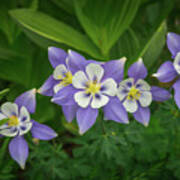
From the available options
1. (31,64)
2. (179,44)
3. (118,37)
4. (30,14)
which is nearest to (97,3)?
(118,37)

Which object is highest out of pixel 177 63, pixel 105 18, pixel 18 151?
pixel 177 63

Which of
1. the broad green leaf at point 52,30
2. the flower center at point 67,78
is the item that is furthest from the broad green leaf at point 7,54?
the flower center at point 67,78

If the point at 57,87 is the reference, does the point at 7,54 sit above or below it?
below

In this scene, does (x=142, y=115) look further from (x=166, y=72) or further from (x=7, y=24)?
(x=7, y=24)

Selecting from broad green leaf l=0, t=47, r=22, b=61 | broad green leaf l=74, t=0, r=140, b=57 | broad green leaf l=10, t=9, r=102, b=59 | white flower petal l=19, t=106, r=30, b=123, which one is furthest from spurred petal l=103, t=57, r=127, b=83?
broad green leaf l=0, t=47, r=22, b=61

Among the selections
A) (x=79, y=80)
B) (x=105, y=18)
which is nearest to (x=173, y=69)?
(x=79, y=80)

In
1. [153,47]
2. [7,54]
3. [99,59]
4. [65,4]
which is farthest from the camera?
[65,4]

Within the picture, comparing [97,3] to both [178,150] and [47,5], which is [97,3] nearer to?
[47,5]
